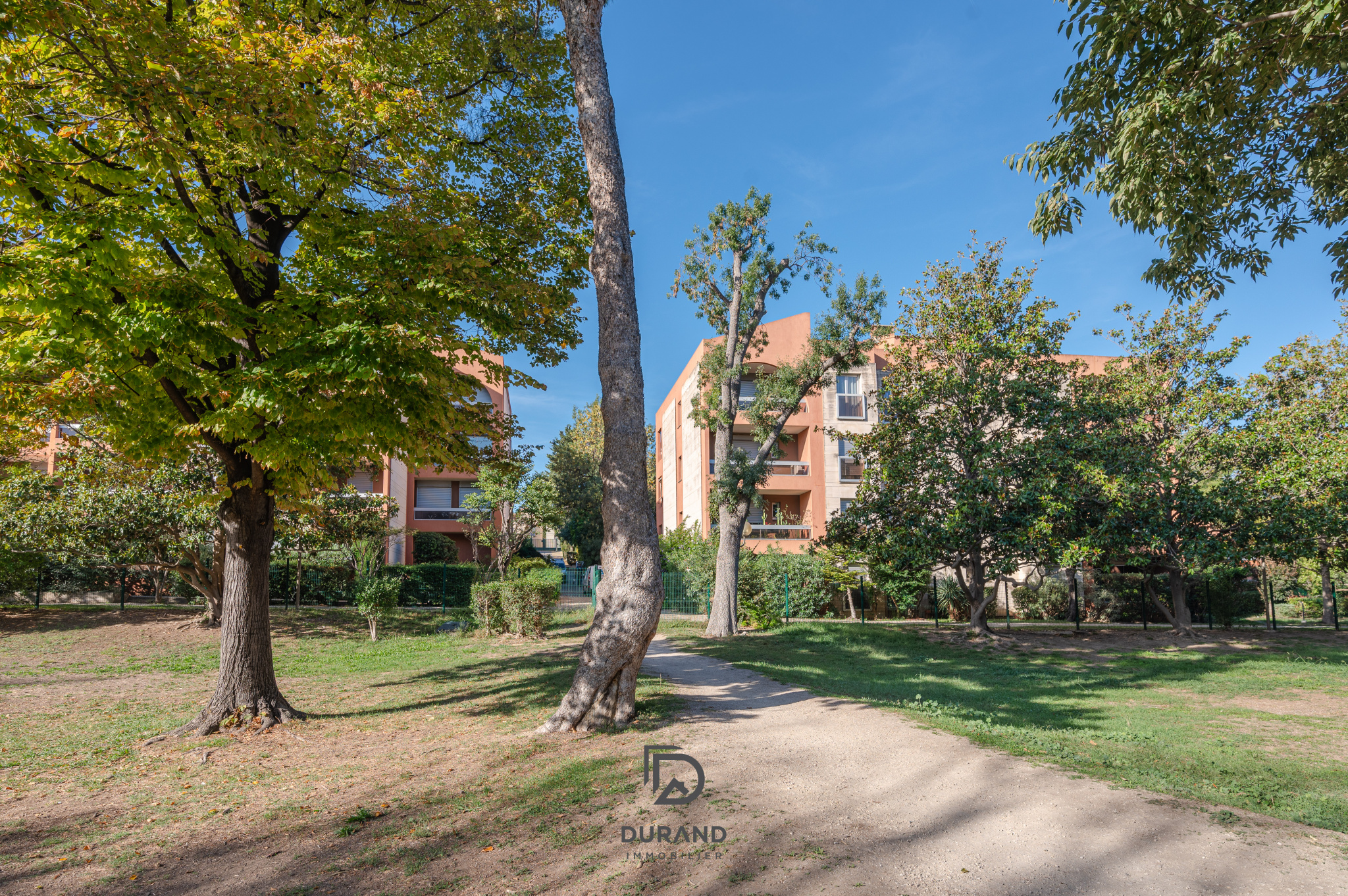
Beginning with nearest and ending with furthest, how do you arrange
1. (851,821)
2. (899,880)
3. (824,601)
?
(899,880) → (851,821) → (824,601)

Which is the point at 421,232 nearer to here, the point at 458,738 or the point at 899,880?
the point at 458,738

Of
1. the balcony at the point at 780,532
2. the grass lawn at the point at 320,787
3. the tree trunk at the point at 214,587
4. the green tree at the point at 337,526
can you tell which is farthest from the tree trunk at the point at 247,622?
the balcony at the point at 780,532

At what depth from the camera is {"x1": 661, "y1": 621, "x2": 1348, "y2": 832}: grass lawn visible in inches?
230

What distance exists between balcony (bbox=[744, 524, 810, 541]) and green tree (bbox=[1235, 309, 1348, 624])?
16061mm

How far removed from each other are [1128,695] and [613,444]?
903 centimetres

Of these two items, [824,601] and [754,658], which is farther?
[824,601]

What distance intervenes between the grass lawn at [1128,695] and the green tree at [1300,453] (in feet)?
8.52

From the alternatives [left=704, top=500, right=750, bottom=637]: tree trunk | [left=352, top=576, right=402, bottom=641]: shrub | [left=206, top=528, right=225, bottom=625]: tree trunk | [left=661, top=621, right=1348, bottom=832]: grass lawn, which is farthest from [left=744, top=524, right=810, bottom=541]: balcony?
[left=206, top=528, right=225, bottom=625]: tree trunk

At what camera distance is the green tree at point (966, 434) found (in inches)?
646

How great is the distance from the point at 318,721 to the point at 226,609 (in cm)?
171

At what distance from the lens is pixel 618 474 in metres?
7.29

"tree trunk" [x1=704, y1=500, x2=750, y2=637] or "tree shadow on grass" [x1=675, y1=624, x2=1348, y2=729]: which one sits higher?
"tree trunk" [x1=704, y1=500, x2=750, y2=637]

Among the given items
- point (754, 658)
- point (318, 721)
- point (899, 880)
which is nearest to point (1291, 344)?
point (754, 658)

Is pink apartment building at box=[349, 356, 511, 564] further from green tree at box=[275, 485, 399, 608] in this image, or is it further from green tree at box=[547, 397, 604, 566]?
green tree at box=[275, 485, 399, 608]
